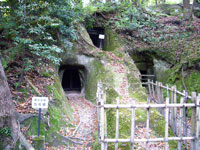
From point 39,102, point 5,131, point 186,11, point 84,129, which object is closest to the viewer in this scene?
point 5,131

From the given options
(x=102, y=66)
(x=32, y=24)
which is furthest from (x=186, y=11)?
(x=32, y=24)

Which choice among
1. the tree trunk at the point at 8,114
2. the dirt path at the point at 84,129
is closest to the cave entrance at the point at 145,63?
the dirt path at the point at 84,129

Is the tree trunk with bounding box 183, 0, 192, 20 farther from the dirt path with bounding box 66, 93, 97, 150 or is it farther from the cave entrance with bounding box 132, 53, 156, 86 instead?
the dirt path with bounding box 66, 93, 97, 150

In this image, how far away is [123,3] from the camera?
1529 centimetres

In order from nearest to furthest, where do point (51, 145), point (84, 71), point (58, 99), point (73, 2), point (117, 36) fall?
point (51, 145) → point (58, 99) → point (73, 2) → point (84, 71) → point (117, 36)

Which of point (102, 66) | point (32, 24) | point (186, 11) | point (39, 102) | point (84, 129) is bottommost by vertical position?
point (84, 129)

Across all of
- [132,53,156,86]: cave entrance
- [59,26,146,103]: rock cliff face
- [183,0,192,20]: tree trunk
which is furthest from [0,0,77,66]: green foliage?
[183,0,192,20]: tree trunk

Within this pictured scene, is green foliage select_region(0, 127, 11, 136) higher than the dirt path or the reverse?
higher

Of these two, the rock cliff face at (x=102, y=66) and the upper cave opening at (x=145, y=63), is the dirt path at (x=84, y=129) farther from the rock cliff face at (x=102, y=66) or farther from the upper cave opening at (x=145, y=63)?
the upper cave opening at (x=145, y=63)

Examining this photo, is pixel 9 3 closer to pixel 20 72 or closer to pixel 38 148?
pixel 20 72

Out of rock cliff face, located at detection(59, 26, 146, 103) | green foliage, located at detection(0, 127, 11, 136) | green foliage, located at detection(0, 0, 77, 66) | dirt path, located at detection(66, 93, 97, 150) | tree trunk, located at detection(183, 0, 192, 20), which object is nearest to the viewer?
green foliage, located at detection(0, 127, 11, 136)

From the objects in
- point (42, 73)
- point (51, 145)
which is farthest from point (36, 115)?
point (42, 73)

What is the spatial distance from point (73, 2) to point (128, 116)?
247 inches

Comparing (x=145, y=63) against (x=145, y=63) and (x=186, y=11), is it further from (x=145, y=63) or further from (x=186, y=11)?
(x=186, y=11)
